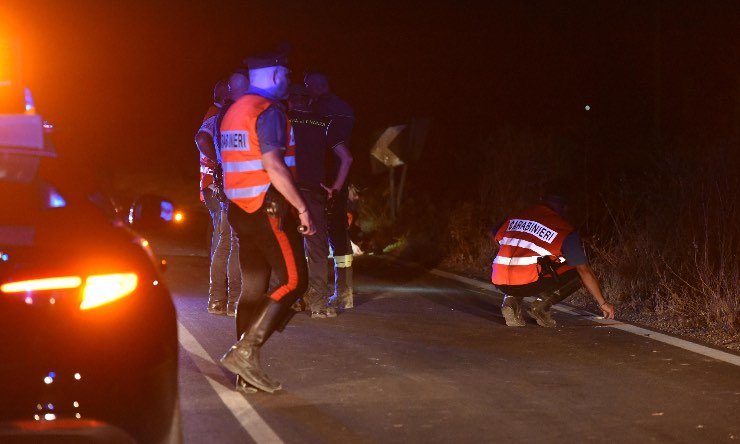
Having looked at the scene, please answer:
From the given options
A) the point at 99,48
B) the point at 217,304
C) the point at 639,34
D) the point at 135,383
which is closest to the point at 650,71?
the point at 639,34

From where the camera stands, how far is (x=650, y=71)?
40.9 metres

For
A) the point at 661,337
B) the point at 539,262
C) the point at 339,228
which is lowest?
the point at 661,337

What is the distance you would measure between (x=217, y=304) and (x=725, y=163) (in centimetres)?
595

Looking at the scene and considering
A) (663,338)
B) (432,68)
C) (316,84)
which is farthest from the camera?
(432,68)

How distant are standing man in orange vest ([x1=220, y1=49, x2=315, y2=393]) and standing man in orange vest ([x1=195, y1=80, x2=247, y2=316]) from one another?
2.82 m

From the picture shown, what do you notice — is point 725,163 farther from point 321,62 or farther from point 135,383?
point 321,62

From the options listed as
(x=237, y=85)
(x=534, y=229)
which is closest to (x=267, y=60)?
(x=237, y=85)

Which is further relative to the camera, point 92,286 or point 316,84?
point 316,84

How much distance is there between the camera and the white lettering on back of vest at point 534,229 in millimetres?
9812

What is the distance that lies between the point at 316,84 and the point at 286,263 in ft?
11.2

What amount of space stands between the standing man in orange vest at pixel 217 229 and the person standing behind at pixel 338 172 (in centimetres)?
79

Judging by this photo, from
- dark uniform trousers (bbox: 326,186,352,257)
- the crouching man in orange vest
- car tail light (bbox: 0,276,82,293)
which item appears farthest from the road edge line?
car tail light (bbox: 0,276,82,293)

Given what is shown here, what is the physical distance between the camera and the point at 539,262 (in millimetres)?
10031

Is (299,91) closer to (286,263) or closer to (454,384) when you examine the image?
(286,263)
